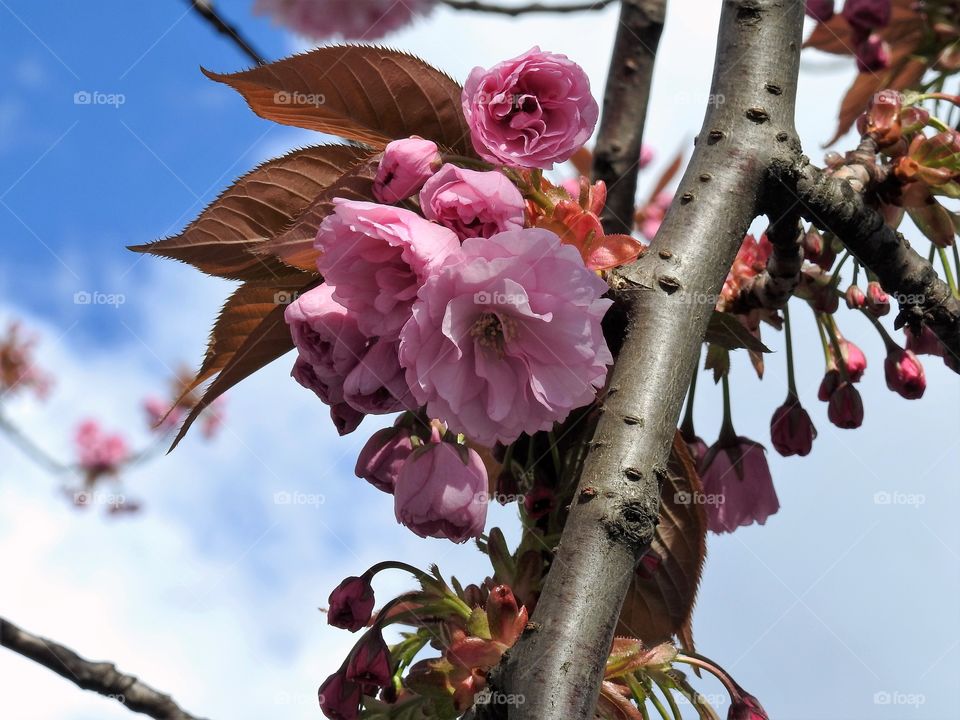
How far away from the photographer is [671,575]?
1.20 meters

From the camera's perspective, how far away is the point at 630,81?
1.84m

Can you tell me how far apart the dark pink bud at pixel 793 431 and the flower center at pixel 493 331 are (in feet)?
2.35

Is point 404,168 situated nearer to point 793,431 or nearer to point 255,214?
point 255,214

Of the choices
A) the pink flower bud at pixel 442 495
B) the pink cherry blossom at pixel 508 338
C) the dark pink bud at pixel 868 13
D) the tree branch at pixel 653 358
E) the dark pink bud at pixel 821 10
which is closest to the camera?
the tree branch at pixel 653 358

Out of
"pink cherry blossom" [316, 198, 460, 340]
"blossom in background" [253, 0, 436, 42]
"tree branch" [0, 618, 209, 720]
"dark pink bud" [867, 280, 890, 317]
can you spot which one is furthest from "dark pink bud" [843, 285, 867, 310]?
"blossom in background" [253, 0, 436, 42]

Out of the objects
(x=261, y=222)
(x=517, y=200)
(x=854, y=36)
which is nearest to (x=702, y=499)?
(x=517, y=200)

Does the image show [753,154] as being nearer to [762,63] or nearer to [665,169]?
[762,63]

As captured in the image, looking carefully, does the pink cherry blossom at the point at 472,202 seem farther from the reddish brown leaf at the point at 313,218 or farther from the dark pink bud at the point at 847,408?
the dark pink bud at the point at 847,408

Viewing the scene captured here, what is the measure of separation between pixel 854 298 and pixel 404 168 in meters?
0.86

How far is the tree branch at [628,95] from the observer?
70.9 inches

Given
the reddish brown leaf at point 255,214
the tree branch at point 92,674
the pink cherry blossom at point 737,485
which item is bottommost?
the tree branch at point 92,674

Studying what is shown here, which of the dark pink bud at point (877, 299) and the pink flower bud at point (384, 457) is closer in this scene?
the pink flower bud at point (384, 457)

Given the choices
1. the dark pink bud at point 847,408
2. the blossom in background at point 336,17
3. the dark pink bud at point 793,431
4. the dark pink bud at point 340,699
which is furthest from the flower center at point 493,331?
the blossom in background at point 336,17

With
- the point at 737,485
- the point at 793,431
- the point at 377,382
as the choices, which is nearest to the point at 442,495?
the point at 377,382
